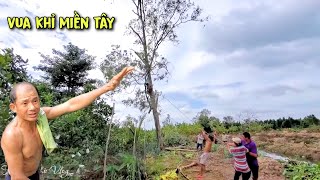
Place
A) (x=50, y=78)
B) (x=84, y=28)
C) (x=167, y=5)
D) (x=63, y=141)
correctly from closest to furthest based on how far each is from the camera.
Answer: (x=84, y=28), (x=63, y=141), (x=167, y=5), (x=50, y=78)

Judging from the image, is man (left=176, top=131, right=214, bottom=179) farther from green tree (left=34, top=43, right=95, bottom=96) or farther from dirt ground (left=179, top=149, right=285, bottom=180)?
green tree (left=34, top=43, right=95, bottom=96)

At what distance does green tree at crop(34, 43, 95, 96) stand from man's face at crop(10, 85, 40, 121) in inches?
768

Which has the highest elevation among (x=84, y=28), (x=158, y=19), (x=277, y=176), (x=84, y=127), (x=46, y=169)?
(x=158, y=19)

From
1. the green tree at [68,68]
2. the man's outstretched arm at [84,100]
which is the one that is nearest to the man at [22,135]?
the man's outstretched arm at [84,100]

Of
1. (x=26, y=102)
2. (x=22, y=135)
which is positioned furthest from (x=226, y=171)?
(x=26, y=102)

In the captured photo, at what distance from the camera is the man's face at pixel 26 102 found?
8.73 feet

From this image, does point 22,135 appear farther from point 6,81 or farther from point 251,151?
point 251,151

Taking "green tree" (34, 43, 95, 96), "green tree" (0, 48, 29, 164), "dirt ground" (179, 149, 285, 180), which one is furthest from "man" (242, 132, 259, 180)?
"green tree" (34, 43, 95, 96)

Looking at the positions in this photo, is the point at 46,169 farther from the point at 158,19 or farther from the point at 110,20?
the point at 158,19

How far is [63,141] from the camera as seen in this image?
32.0 feet

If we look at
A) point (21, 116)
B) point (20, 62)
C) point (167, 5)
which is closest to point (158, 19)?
point (167, 5)

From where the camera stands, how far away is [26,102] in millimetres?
2664

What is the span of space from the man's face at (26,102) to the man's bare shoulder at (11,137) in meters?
0.12

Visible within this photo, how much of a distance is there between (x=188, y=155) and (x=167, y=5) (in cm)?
750
